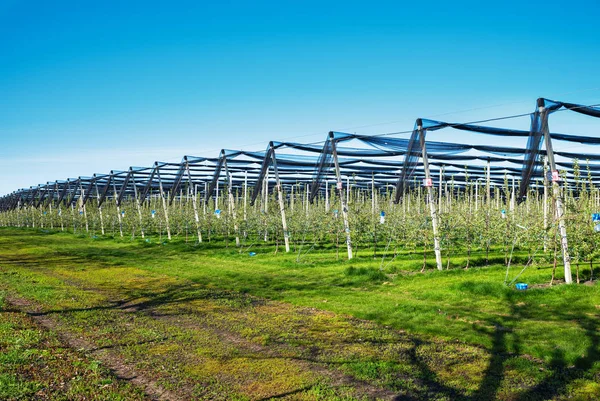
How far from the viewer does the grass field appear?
527 centimetres

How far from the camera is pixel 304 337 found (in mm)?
7273

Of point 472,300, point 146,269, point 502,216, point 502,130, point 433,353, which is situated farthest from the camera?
point 502,216

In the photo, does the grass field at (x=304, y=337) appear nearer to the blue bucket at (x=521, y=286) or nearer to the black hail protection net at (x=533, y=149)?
the blue bucket at (x=521, y=286)

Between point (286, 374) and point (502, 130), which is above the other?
point (502, 130)

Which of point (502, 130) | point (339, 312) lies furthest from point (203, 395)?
point (502, 130)

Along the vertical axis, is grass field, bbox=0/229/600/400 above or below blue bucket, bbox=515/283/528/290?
above

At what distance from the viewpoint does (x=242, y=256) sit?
743 inches

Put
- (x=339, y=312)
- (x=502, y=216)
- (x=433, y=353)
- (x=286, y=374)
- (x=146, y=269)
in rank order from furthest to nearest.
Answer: (x=502, y=216), (x=146, y=269), (x=339, y=312), (x=433, y=353), (x=286, y=374)

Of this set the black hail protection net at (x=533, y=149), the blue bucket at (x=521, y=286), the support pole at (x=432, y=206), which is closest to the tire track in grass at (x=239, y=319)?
the blue bucket at (x=521, y=286)

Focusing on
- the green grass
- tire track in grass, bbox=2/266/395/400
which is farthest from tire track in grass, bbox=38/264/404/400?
the green grass

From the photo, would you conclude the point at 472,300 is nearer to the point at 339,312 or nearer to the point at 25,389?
the point at 339,312

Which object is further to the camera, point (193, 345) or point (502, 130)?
point (502, 130)

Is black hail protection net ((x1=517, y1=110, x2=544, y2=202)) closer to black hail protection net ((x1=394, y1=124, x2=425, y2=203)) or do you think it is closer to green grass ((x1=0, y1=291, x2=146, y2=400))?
black hail protection net ((x1=394, y1=124, x2=425, y2=203))

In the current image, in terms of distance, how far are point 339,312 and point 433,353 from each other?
9.13ft
